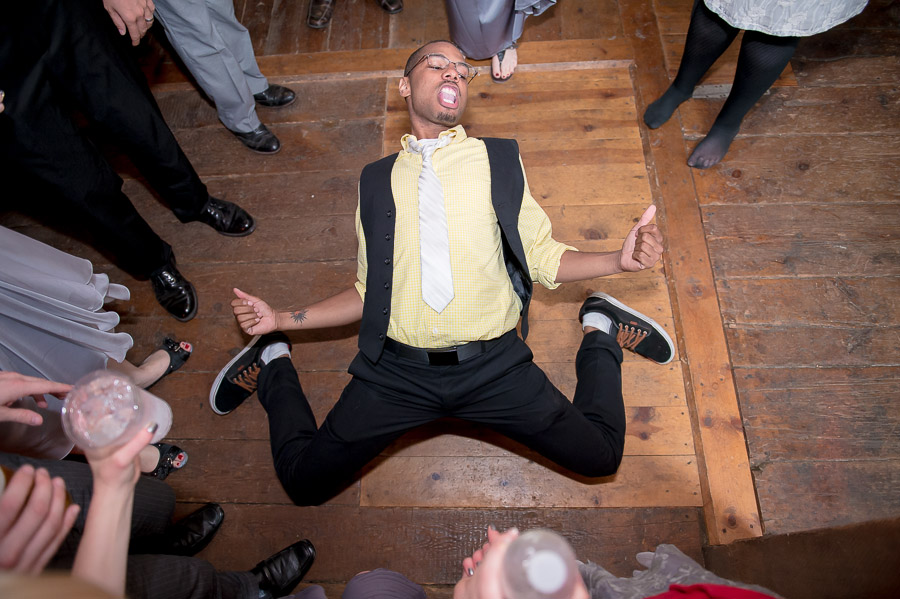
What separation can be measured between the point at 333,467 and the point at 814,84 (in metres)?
2.66

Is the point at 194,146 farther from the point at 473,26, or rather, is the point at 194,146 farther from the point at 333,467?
the point at 333,467

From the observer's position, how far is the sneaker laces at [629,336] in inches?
78.1

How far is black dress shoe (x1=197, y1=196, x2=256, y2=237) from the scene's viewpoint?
2297 mm

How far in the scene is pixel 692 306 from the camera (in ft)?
6.88

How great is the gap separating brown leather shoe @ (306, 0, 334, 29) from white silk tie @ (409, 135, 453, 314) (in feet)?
5.29

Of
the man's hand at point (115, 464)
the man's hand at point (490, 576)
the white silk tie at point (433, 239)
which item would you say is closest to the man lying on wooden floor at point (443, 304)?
the white silk tie at point (433, 239)

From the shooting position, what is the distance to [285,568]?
1.74 metres

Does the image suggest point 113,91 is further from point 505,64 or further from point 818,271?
point 818,271

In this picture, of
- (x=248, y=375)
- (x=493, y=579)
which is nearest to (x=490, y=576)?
(x=493, y=579)

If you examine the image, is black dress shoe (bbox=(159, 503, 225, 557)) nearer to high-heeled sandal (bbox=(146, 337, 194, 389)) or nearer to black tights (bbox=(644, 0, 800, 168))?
high-heeled sandal (bbox=(146, 337, 194, 389))

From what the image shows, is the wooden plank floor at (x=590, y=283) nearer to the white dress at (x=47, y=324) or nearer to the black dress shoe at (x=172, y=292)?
the black dress shoe at (x=172, y=292)

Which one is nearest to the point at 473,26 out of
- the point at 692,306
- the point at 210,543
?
the point at 692,306

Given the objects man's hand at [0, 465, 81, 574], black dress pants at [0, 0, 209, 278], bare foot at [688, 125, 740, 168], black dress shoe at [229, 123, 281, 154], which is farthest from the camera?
black dress shoe at [229, 123, 281, 154]

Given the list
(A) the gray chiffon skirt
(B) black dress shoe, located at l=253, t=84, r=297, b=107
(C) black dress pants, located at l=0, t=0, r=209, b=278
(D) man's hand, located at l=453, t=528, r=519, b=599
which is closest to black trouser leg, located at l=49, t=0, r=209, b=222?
(C) black dress pants, located at l=0, t=0, r=209, b=278
